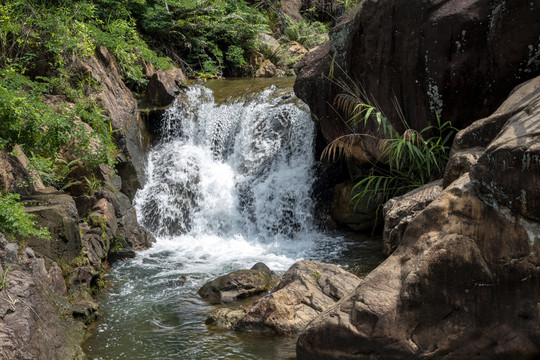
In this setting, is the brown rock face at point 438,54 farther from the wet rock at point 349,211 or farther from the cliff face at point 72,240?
the cliff face at point 72,240

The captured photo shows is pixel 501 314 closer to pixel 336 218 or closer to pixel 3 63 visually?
pixel 336 218

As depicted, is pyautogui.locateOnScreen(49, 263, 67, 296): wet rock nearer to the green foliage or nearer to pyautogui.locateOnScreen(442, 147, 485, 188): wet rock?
the green foliage

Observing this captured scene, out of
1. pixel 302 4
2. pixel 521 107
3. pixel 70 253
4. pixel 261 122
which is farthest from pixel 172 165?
pixel 302 4

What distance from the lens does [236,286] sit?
6688 mm

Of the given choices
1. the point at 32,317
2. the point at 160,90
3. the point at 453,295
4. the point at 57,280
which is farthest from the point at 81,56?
the point at 453,295

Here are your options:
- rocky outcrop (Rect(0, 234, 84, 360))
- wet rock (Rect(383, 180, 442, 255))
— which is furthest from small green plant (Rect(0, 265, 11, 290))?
wet rock (Rect(383, 180, 442, 255))

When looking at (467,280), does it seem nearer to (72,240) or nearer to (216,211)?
(72,240)

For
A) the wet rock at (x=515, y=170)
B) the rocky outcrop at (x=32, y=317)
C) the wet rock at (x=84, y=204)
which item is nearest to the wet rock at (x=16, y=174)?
the wet rock at (x=84, y=204)

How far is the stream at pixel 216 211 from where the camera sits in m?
6.36

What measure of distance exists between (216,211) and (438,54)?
5013 millimetres

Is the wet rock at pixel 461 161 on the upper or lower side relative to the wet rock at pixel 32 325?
upper

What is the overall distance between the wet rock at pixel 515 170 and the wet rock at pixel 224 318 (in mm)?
→ 3004

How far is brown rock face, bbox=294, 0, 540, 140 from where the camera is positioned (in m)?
6.49

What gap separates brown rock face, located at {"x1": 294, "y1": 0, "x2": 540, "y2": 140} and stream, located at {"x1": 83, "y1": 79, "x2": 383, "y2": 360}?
2.40 m
